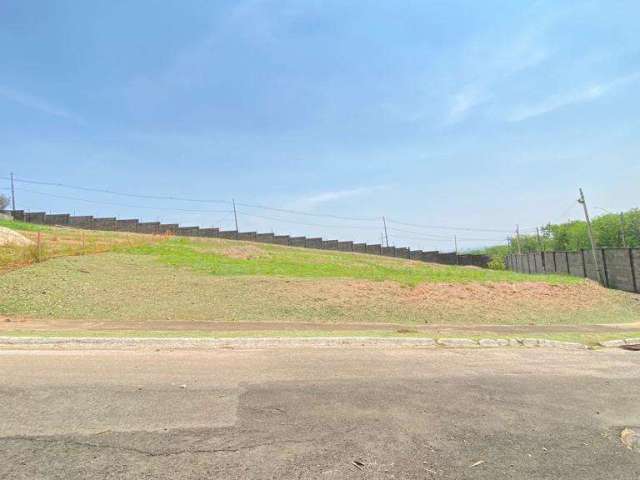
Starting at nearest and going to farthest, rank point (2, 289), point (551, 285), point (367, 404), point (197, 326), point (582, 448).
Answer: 1. point (582, 448)
2. point (367, 404)
3. point (197, 326)
4. point (2, 289)
5. point (551, 285)

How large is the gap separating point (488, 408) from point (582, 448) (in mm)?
1034

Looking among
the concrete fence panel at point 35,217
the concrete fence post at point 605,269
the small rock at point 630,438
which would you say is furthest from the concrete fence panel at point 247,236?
the small rock at point 630,438

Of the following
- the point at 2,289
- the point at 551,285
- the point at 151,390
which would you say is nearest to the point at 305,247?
the point at 551,285

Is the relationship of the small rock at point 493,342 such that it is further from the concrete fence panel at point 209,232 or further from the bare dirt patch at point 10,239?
the concrete fence panel at point 209,232

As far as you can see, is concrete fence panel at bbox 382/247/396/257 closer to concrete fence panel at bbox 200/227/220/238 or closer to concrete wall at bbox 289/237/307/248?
concrete wall at bbox 289/237/307/248

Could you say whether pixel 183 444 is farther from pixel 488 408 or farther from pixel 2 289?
pixel 2 289

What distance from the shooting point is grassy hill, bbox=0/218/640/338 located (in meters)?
12.4

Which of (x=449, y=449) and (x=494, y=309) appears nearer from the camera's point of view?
(x=449, y=449)

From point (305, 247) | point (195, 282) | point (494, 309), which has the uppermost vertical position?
point (305, 247)

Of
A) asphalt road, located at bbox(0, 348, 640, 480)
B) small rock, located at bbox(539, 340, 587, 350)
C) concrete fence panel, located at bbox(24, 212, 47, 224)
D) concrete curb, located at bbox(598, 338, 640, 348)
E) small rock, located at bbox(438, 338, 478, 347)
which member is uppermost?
concrete fence panel, located at bbox(24, 212, 47, 224)

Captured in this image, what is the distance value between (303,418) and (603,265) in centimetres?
2745

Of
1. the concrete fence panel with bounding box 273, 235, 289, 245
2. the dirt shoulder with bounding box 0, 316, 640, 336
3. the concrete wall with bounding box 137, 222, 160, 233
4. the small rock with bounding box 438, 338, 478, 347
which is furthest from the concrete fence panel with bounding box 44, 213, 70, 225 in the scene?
the small rock with bounding box 438, 338, 478, 347

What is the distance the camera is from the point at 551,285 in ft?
65.3

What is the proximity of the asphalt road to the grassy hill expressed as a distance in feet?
17.6
